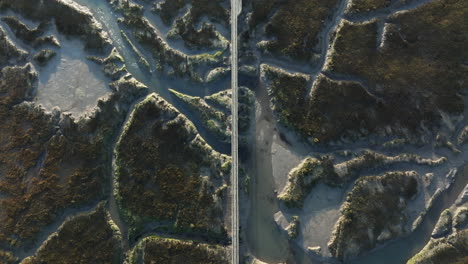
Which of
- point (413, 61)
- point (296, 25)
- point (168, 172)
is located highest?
point (296, 25)

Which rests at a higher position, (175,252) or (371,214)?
(371,214)

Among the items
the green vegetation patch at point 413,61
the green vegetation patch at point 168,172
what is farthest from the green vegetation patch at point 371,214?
the green vegetation patch at point 168,172

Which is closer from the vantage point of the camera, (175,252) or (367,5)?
(175,252)

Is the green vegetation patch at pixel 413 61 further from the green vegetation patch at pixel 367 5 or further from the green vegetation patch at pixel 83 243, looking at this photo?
the green vegetation patch at pixel 83 243

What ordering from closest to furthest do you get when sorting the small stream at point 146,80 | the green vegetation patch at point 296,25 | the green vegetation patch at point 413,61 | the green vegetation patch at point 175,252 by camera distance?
the green vegetation patch at point 175,252 → the green vegetation patch at point 413,61 → the small stream at point 146,80 → the green vegetation patch at point 296,25

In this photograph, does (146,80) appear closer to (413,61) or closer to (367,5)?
(367,5)

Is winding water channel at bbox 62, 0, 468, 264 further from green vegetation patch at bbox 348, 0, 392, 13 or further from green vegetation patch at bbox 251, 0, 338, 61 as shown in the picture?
green vegetation patch at bbox 251, 0, 338, 61

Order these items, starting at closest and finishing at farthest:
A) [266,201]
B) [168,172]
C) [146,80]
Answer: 1. [168,172]
2. [266,201]
3. [146,80]

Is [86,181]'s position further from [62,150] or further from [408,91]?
[408,91]

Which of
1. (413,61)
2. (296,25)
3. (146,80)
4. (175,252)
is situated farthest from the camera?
(146,80)

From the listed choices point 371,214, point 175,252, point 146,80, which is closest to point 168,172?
point 175,252

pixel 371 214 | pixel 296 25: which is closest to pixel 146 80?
pixel 296 25
